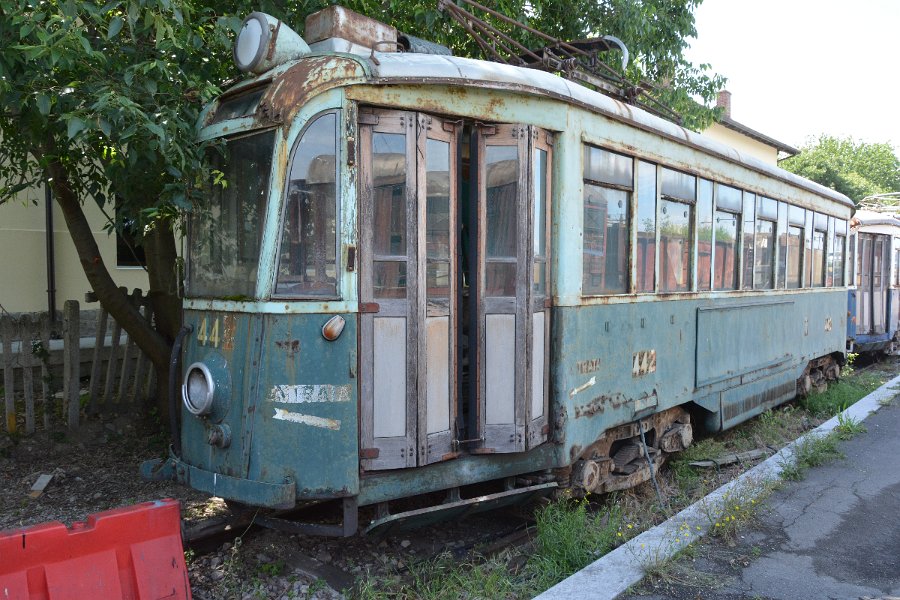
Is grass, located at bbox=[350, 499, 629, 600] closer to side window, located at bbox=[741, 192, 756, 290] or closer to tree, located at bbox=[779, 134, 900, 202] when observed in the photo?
side window, located at bbox=[741, 192, 756, 290]

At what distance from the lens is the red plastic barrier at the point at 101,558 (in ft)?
11.1

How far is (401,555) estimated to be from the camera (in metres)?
4.77

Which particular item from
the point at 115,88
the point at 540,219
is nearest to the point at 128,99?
the point at 115,88

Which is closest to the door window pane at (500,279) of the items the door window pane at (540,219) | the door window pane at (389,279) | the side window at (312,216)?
the door window pane at (540,219)

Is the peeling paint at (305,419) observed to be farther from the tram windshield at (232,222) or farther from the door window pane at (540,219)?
the door window pane at (540,219)

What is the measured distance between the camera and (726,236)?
288 inches

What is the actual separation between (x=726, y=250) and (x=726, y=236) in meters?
0.14

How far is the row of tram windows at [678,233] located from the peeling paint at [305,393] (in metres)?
2.06

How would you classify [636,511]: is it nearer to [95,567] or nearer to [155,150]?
[95,567]

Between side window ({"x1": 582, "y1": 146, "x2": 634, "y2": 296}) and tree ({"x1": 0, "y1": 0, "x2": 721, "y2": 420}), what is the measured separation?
8.40 feet

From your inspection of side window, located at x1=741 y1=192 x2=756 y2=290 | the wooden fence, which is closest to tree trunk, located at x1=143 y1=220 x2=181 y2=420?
the wooden fence

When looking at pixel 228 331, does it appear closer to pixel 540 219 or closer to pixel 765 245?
pixel 540 219

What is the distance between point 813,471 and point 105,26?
6672 millimetres

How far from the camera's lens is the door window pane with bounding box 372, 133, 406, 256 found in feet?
13.5
